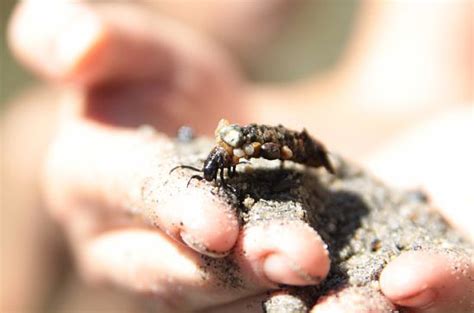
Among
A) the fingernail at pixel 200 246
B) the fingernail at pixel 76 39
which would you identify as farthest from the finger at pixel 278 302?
the fingernail at pixel 76 39

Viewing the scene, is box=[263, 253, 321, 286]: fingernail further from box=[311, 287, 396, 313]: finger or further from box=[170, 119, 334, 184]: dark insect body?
box=[170, 119, 334, 184]: dark insect body

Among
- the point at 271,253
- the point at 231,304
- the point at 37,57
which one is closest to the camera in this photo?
the point at 271,253

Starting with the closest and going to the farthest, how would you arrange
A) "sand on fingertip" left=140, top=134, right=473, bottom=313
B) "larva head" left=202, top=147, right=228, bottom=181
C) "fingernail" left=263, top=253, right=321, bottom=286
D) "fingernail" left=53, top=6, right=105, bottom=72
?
"fingernail" left=263, top=253, right=321, bottom=286 < "sand on fingertip" left=140, top=134, right=473, bottom=313 < "larva head" left=202, top=147, right=228, bottom=181 < "fingernail" left=53, top=6, right=105, bottom=72

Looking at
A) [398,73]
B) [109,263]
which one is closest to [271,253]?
[109,263]

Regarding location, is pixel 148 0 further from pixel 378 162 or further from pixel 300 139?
pixel 300 139

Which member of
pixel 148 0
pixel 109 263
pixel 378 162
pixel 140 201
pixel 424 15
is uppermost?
pixel 148 0

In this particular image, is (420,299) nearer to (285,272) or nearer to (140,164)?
(285,272)

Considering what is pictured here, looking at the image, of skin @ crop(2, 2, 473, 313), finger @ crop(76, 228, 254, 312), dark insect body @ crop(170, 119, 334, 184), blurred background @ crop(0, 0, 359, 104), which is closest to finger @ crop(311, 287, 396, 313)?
skin @ crop(2, 2, 473, 313)
